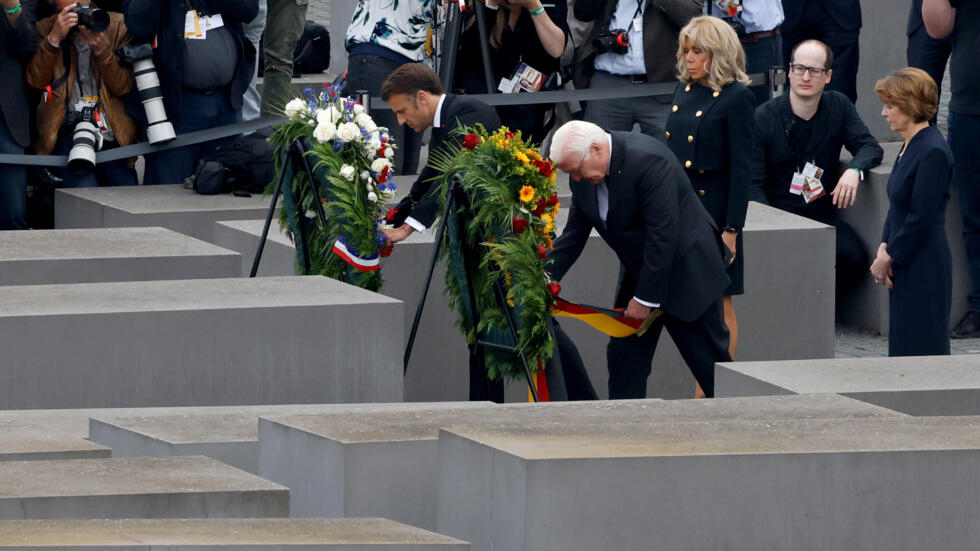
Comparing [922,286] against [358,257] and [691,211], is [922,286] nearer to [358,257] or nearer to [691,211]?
[691,211]

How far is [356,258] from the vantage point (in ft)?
26.2

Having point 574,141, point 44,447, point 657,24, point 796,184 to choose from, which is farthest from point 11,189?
point 44,447

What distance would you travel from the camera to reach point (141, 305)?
7.03 metres

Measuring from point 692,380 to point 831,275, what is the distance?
87 centimetres

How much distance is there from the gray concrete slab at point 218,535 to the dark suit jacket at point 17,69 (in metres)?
5.68

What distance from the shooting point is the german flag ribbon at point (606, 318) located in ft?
24.2

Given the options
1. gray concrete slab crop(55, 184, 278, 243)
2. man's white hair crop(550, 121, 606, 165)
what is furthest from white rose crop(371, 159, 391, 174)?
gray concrete slab crop(55, 184, 278, 243)

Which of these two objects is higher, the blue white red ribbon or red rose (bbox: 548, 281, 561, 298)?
red rose (bbox: 548, 281, 561, 298)

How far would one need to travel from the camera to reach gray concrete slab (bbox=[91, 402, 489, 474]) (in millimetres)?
5617

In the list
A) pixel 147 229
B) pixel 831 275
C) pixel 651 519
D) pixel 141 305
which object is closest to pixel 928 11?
pixel 831 275

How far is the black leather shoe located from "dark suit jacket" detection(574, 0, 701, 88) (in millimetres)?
2033

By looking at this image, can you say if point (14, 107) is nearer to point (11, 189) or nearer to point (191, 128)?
point (11, 189)

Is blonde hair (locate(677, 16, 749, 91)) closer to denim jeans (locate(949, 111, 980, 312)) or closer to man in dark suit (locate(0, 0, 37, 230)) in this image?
denim jeans (locate(949, 111, 980, 312))

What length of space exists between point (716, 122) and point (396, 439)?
3.07m
